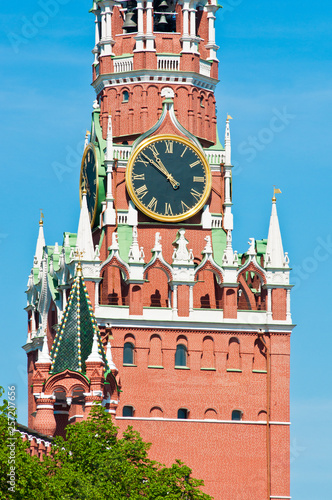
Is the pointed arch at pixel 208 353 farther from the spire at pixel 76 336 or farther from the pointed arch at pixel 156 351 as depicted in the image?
the spire at pixel 76 336

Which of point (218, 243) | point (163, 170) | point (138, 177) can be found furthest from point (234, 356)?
point (138, 177)

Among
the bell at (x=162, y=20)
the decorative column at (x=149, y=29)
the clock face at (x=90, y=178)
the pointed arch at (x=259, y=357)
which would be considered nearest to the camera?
the pointed arch at (x=259, y=357)

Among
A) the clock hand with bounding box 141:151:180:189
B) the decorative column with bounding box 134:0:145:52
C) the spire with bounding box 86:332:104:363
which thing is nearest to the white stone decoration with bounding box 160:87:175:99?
the decorative column with bounding box 134:0:145:52

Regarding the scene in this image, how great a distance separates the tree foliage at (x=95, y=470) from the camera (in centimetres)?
7650

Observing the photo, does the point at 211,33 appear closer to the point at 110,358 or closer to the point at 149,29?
the point at 149,29

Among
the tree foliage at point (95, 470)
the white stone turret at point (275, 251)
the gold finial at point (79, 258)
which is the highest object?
the white stone turret at point (275, 251)

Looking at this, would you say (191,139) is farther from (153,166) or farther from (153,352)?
(153,352)

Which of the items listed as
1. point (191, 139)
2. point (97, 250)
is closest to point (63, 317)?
point (97, 250)

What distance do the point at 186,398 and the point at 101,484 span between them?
15.5 metres

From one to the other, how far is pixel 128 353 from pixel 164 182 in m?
7.94

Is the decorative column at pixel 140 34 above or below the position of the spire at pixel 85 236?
above

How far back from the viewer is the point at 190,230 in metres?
99.8

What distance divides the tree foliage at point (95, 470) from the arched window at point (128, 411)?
5.79 meters

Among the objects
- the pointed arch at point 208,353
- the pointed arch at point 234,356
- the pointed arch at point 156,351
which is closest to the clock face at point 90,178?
the pointed arch at point 156,351
